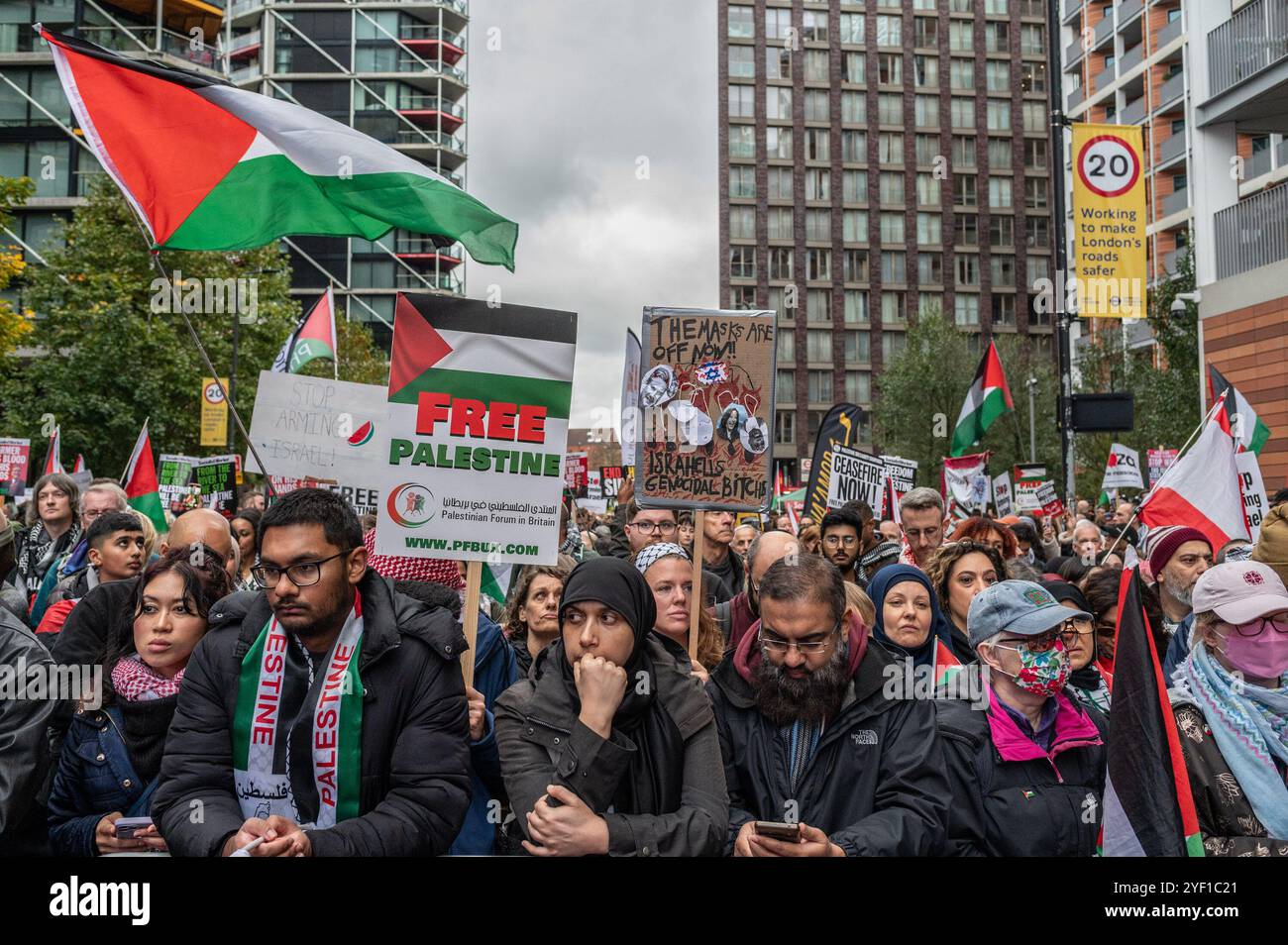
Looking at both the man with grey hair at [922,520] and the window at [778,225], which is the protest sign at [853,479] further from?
the window at [778,225]

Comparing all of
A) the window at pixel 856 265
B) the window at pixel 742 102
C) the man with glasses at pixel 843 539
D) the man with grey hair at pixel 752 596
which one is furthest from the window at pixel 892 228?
the man with grey hair at pixel 752 596

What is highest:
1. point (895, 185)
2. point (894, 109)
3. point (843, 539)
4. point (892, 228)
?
point (894, 109)

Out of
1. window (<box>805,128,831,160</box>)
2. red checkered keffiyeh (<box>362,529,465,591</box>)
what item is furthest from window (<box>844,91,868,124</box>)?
red checkered keffiyeh (<box>362,529,465,591</box>)

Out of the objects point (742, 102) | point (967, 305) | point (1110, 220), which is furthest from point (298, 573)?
point (967, 305)

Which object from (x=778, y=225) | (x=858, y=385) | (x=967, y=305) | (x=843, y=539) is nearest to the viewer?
(x=843, y=539)

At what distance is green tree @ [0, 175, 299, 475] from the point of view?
33.1 metres

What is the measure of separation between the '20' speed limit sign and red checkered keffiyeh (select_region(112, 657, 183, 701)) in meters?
11.6

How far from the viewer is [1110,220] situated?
41.9 feet

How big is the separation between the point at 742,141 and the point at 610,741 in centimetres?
8569

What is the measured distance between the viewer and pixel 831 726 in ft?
11.3

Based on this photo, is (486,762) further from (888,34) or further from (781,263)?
(888,34)
